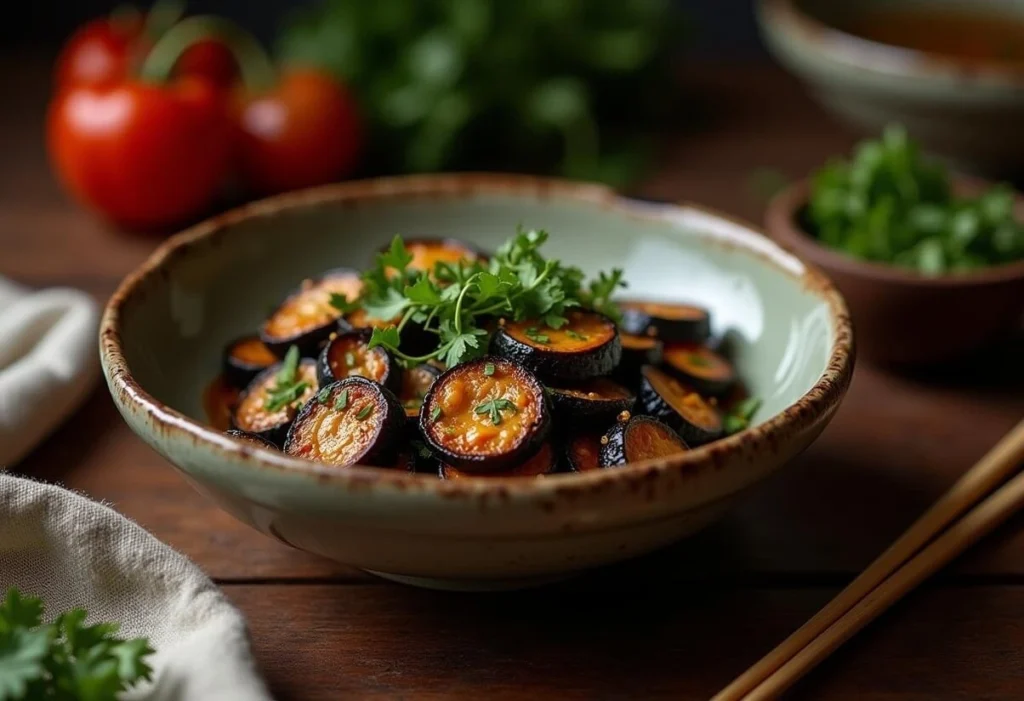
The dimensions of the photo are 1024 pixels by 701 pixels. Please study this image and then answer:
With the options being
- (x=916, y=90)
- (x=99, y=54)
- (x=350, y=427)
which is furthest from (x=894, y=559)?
(x=99, y=54)

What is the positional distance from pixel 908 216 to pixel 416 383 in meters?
1.18

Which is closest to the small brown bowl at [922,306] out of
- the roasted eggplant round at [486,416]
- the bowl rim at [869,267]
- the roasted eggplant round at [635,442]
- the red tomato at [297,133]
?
the bowl rim at [869,267]

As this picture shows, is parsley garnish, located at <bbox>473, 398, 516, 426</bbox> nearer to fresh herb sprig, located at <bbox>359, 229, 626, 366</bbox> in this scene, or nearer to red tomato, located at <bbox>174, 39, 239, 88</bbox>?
fresh herb sprig, located at <bbox>359, 229, 626, 366</bbox>

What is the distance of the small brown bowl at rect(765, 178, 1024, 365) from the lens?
2148 mm

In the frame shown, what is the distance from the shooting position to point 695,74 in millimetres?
3939

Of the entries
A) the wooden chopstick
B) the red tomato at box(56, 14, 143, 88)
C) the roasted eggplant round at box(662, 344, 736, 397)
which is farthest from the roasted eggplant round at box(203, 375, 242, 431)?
the red tomato at box(56, 14, 143, 88)

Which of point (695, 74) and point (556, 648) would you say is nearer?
point (556, 648)

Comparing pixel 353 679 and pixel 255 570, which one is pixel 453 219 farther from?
pixel 353 679

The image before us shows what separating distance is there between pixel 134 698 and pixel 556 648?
0.52 m

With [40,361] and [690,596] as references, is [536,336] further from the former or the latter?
[40,361]

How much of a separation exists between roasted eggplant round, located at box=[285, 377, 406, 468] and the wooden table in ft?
0.81

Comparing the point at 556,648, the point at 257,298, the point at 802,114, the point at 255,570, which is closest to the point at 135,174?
the point at 257,298

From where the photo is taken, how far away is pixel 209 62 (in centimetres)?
339

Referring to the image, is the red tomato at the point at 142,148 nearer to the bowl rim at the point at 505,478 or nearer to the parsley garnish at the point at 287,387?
the bowl rim at the point at 505,478
